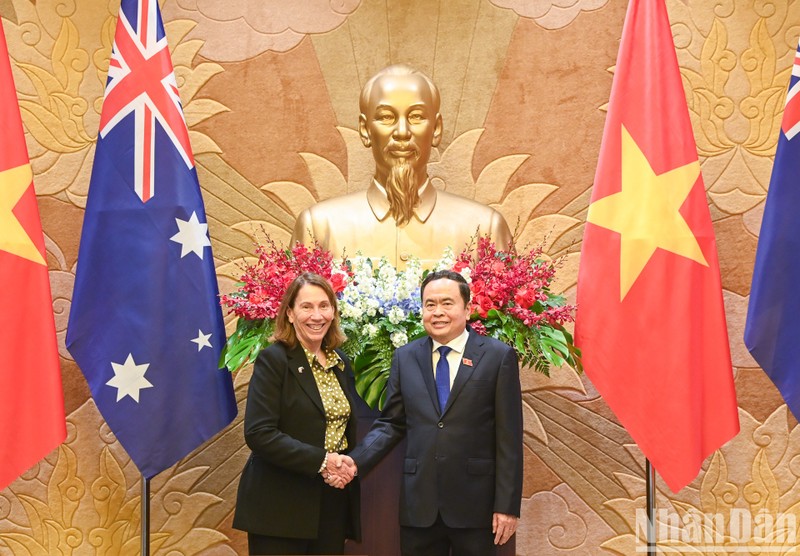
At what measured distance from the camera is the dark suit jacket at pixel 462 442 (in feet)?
9.58

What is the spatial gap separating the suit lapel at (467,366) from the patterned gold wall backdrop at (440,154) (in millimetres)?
1771

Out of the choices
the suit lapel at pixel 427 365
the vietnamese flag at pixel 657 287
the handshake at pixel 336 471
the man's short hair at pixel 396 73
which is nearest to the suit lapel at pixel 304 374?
the handshake at pixel 336 471

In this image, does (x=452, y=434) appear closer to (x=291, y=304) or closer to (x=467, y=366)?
(x=467, y=366)

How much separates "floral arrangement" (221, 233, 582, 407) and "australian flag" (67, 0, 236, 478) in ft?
1.40

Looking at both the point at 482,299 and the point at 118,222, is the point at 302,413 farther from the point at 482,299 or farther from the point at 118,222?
the point at 118,222

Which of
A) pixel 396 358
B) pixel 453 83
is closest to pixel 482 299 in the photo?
pixel 396 358

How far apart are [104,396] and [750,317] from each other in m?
2.84

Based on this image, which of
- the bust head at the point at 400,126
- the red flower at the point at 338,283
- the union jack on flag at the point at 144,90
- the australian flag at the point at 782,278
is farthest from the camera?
the bust head at the point at 400,126

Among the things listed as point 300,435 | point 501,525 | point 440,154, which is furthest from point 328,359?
point 440,154

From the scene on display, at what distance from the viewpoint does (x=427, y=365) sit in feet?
10.2

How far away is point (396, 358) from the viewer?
3.19 metres

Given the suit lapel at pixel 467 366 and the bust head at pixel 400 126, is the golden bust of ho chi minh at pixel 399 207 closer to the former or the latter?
the bust head at pixel 400 126

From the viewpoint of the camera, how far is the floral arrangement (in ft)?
11.3

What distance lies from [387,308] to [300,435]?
2.28ft
